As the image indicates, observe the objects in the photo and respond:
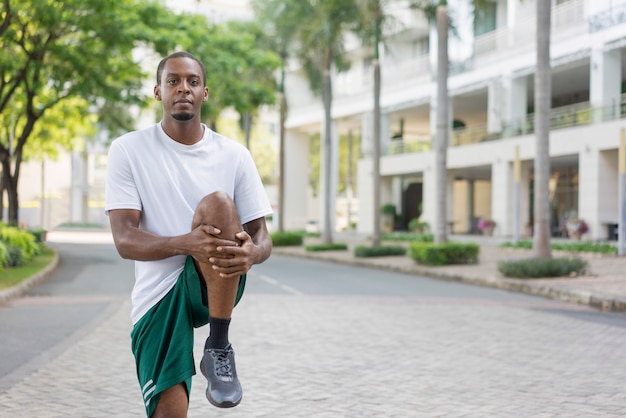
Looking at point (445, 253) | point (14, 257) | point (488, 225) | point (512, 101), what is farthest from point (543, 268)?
point (512, 101)

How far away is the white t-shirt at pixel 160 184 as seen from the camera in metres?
2.99

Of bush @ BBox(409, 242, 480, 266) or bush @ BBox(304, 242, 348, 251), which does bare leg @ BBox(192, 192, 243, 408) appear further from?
bush @ BBox(304, 242, 348, 251)

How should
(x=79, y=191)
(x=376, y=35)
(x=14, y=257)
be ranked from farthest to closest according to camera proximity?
(x=79, y=191), (x=376, y=35), (x=14, y=257)

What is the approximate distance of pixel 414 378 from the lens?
6535mm

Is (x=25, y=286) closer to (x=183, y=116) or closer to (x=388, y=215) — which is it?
(x=183, y=116)

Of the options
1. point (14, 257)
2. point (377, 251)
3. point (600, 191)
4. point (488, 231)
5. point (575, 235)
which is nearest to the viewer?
point (14, 257)

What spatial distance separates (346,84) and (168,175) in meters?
49.0

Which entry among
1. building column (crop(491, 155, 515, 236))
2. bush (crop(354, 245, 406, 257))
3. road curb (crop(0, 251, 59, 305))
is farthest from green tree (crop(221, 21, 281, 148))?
building column (crop(491, 155, 515, 236))

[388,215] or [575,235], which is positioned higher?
[388,215]

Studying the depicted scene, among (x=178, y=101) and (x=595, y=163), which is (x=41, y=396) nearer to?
(x=178, y=101)

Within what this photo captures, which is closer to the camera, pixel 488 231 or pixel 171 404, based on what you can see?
pixel 171 404

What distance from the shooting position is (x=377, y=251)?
24219mm

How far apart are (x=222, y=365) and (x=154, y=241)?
0.54 m

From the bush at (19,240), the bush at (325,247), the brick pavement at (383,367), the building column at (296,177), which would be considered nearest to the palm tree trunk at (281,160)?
the bush at (325,247)
